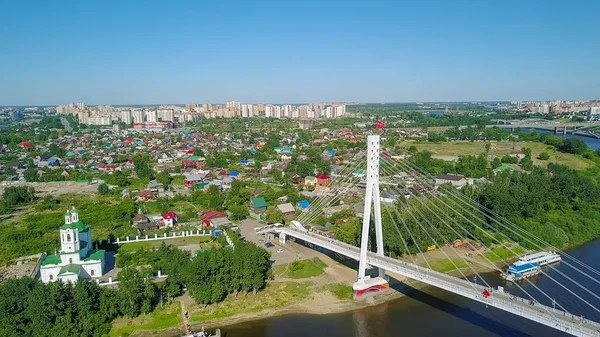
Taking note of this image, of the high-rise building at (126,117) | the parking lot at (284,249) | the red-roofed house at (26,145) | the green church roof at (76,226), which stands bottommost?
the parking lot at (284,249)

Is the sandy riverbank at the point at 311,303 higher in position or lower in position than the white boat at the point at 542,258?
lower

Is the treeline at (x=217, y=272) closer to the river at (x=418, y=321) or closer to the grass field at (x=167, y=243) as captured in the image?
the river at (x=418, y=321)

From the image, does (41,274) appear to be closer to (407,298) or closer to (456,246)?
(407,298)

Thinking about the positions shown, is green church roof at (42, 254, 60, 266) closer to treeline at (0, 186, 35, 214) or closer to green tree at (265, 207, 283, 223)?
green tree at (265, 207, 283, 223)

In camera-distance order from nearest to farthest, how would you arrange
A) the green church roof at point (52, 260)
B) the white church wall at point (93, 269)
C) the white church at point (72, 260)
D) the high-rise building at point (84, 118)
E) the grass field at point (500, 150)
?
1. the white church at point (72, 260)
2. the green church roof at point (52, 260)
3. the white church wall at point (93, 269)
4. the grass field at point (500, 150)
5. the high-rise building at point (84, 118)

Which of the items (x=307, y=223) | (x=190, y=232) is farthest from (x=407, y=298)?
(x=190, y=232)

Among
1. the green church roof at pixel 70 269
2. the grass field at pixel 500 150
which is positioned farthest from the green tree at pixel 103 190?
the grass field at pixel 500 150
